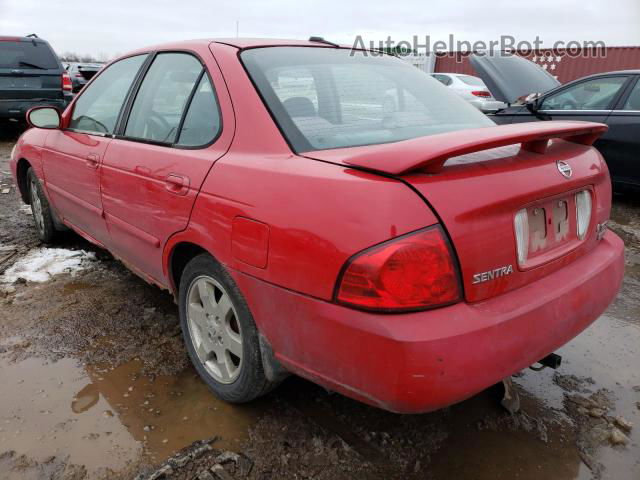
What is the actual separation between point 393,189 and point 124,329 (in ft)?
6.89

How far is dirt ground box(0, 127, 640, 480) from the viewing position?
1.95 metres

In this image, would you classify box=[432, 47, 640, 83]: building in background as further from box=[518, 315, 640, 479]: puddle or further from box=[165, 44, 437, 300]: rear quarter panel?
box=[165, 44, 437, 300]: rear quarter panel

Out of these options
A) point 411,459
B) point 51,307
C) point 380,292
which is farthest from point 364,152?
point 51,307

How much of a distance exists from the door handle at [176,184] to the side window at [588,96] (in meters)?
5.27

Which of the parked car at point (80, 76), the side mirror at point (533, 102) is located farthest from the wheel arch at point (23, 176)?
the parked car at point (80, 76)

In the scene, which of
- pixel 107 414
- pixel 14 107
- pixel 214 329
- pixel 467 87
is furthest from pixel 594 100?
pixel 14 107

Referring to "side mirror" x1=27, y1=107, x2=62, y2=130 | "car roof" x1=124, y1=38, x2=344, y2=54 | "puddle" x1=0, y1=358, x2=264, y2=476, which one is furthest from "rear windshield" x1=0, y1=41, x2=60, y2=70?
"puddle" x1=0, y1=358, x2=264, y2=476

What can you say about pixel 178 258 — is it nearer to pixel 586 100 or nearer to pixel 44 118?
pixel 44 118

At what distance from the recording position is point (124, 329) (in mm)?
2979

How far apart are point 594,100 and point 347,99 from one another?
15.7 feet

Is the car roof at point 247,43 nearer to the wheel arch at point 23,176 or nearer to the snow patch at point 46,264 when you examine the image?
the snow patch at point 46,264

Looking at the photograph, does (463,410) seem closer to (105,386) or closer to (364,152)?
(364,152)

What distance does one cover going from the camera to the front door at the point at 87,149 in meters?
3.00

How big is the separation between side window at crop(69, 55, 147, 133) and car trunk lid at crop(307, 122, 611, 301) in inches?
68.8
